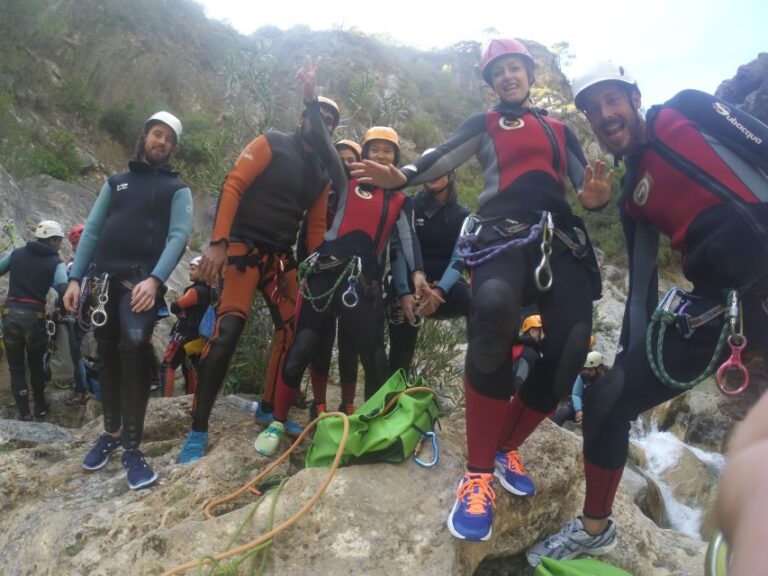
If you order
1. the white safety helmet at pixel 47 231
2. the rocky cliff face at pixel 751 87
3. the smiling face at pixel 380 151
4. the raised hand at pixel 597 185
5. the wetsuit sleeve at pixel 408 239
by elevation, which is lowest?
the white safety helmet at pixel 47 231

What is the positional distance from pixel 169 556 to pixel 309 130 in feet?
9.48

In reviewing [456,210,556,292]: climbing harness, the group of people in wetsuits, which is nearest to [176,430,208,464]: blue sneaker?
the group of people in wetsuits

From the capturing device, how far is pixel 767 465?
1.98 ft

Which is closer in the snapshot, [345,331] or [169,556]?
[169,556]

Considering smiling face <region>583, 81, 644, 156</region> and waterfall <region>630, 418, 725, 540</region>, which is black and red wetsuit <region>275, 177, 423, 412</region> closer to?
smiling face <region>583, 81, 644, 156</region>

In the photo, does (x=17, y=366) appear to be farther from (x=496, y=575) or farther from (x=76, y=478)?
(x=496, y=575)

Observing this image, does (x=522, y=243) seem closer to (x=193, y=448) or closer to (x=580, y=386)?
(x=193, y=448)

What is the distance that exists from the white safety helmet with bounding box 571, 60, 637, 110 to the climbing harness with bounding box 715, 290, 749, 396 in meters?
1.16

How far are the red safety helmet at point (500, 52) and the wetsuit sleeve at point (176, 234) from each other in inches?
81.9

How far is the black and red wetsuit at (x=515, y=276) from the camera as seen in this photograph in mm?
2611

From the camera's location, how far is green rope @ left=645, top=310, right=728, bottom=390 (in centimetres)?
228

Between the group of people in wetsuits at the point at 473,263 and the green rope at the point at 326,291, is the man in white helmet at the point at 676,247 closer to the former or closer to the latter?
the group of people in wetsuits at the point at 473,263

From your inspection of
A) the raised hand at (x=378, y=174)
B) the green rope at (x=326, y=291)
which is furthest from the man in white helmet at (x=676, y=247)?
the green rope at (x=326, y=291)

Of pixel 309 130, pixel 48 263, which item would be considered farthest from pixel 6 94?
pixel 309 130
